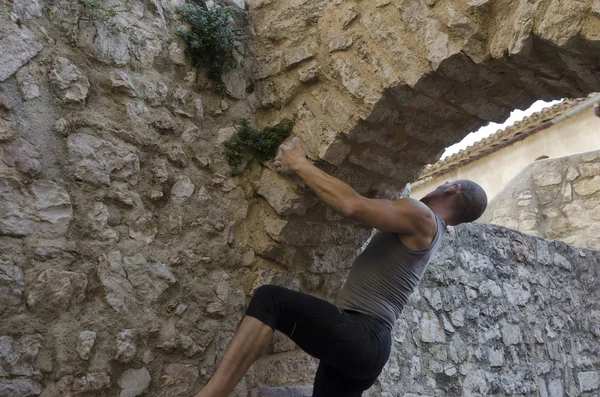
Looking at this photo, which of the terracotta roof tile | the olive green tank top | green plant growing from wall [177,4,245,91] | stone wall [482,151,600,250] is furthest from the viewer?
the terracotta roof tile

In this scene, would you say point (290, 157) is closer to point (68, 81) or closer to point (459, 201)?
point (459, 201)

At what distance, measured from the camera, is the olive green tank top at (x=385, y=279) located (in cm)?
241

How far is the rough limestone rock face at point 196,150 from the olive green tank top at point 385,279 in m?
0.39

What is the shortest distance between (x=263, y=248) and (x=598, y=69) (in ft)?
5.28

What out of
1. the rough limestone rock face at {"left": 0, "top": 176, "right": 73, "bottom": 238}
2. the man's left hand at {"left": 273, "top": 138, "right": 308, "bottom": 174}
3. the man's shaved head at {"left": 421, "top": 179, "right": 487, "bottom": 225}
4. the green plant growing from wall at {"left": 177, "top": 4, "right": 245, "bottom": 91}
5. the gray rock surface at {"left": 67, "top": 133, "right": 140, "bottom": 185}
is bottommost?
the rough limestone rock face at {"left": 0, "top": 176, "right": 73, "bottom": 238}

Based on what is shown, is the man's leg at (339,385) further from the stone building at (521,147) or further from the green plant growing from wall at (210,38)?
the stone building at (521,147)

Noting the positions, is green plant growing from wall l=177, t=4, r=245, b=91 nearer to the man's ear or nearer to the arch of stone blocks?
the arch of stone blocks

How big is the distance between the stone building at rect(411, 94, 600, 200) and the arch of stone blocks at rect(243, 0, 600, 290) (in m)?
6.67

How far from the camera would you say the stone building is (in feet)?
28.6

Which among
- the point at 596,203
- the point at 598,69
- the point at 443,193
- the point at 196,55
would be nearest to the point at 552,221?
the point at 596,203

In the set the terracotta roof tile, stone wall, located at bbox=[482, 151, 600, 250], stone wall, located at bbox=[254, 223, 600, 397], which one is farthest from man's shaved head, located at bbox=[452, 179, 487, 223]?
the terracotta roof tile

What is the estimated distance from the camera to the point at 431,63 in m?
2.28

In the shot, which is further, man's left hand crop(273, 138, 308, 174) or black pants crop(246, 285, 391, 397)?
man's left hand crop(273, 138, 308, 174)

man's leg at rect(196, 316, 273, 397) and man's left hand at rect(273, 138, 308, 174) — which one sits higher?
man's left hand at rect(273, 138, 308, 174)
